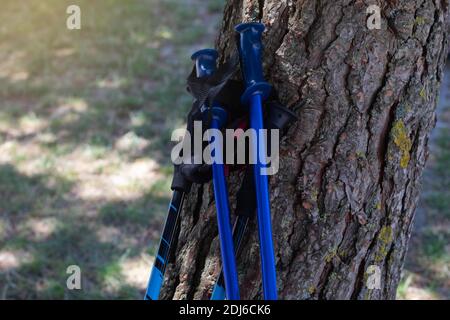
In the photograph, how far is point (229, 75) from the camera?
1.58 metres

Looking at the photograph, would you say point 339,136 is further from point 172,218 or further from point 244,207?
point 172,218

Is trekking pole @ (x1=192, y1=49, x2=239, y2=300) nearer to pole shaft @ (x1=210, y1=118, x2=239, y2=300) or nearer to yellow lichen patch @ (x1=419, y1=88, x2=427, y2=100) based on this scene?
pole shaft @ (x1=210, y1=118, x2=239, y2=300)

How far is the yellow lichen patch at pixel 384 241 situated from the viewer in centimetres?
177

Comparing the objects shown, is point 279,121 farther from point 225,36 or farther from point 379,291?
point 379,291

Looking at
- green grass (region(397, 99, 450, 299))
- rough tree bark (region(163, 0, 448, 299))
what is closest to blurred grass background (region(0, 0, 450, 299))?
green grass (region(397, 99, 450, 299))

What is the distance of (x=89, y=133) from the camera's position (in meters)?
4.28

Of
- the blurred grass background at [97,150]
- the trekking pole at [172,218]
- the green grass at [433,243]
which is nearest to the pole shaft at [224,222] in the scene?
the trekking pole at [172,218]

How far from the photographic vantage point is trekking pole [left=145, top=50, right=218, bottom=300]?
1.66m

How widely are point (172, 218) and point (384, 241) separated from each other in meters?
0.60

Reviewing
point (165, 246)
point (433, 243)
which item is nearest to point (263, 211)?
point (165, 246)

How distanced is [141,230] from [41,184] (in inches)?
29.4

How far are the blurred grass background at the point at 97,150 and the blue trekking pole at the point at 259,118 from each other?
158cm
